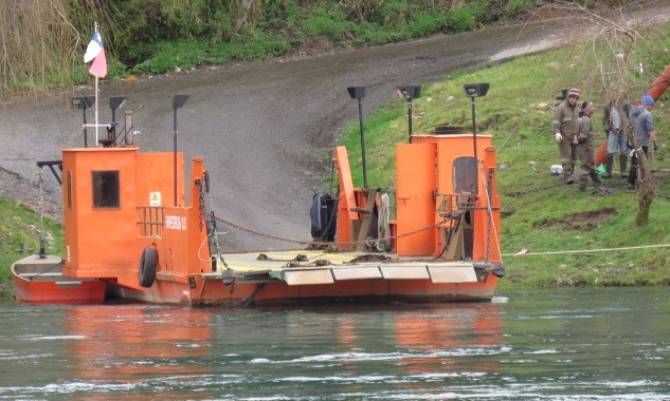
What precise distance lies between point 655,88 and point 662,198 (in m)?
2.94

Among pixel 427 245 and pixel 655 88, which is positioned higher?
pixel 655 88

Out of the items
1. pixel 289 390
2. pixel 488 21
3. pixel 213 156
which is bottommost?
pixel 289 390

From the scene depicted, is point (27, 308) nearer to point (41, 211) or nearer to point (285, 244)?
point (41, 211)

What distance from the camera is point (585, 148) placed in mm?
32531

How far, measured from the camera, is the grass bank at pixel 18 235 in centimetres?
3194

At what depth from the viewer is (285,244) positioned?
3356cm

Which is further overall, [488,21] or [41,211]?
[488,21]

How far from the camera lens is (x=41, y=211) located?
1249 inches

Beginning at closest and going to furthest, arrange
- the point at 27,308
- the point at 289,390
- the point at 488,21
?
the point at 289,390 < the point at 27,308 < the point at 488,21

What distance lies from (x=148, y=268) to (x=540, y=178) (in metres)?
9.01

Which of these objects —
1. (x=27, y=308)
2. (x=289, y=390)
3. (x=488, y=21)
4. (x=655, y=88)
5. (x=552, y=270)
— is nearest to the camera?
Answer: (x=289, y=390)

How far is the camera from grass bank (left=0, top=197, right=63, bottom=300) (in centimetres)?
3194

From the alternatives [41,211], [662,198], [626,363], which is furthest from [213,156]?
[626,363]

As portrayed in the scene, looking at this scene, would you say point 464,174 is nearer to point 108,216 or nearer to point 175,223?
point 175,223
